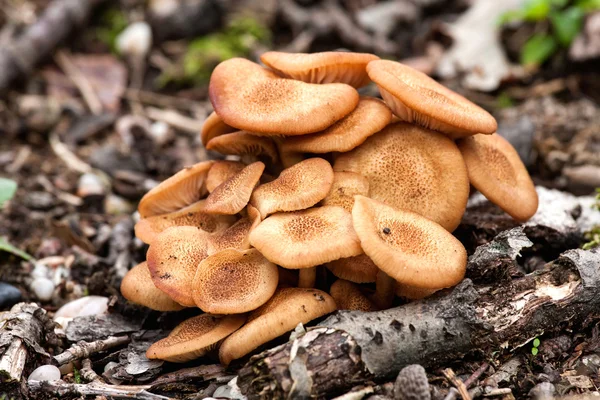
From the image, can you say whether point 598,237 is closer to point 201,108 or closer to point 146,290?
point 146,290

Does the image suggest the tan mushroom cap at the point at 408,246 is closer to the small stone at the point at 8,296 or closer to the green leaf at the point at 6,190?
the small stone at the point at 8,296

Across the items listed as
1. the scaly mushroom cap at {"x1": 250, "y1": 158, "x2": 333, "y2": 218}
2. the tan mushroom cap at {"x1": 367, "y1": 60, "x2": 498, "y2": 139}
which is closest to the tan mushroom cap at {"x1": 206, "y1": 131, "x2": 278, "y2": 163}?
the scaly mushroom cap at {"x1": 250, "y1": 158, "x2": 333, "y2": 218}

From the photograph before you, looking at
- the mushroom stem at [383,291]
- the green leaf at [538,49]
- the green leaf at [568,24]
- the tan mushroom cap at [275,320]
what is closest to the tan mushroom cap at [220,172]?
the tan mushroom cap at [275,320]

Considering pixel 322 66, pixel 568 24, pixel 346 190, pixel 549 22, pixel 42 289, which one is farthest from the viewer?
pixel 549 22

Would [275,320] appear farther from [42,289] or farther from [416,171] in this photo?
[42,289]

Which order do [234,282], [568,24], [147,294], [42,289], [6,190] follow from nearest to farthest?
[234,282] → [147,294] → [42,289] → [6,190] → [568,24]

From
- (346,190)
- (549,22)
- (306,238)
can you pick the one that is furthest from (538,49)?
(306,238)

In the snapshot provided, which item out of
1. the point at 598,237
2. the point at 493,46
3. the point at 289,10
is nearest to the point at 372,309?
the point at 598,237
